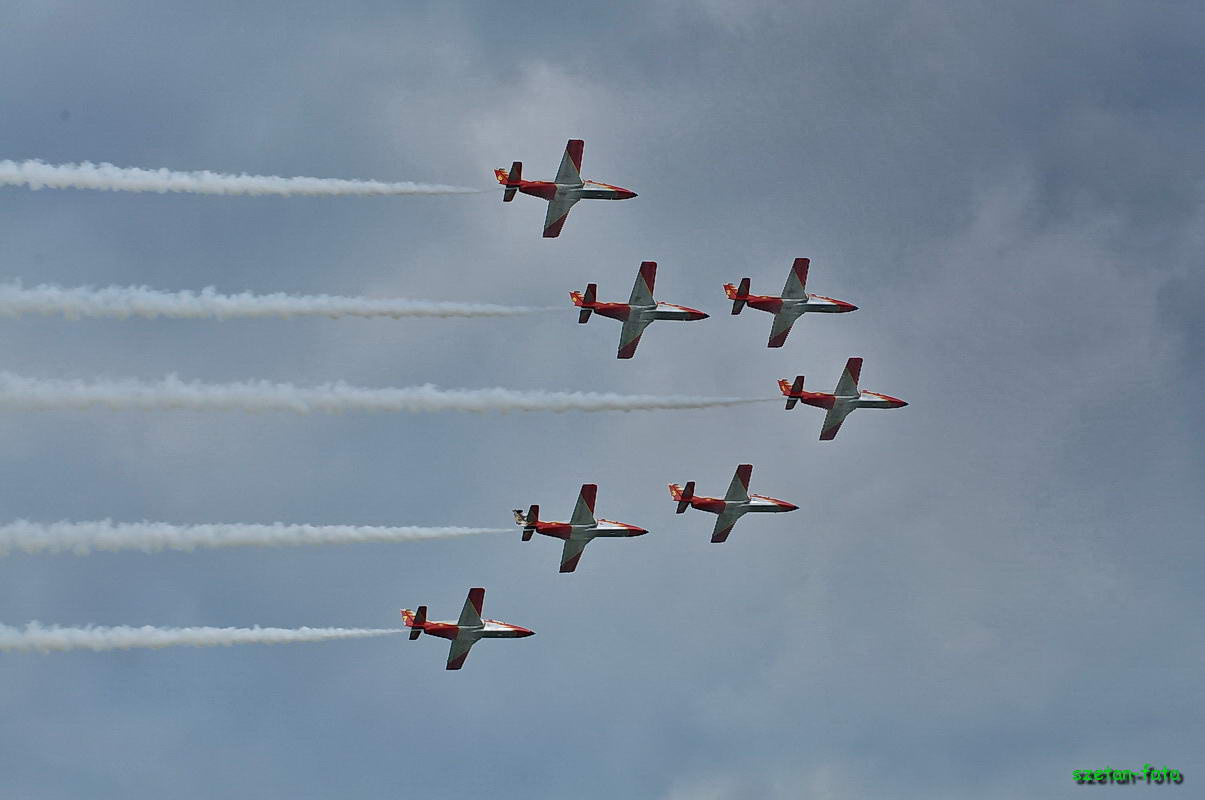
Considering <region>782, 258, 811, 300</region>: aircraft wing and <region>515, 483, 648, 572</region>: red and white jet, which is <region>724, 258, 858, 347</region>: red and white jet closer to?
<region>782, 258, 811, 300</region>: aircraft wing

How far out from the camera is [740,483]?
111 metres

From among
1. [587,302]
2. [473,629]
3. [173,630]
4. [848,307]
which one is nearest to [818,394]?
[848,307]

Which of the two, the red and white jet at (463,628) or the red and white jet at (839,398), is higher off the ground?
the red and white jet at (839,398)

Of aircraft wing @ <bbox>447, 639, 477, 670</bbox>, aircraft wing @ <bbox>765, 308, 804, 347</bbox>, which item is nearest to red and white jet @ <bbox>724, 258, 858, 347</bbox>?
aircraft wing @ <bbox>765, 308, 804, 347</bbox>

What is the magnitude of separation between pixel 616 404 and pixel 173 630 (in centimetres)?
2704

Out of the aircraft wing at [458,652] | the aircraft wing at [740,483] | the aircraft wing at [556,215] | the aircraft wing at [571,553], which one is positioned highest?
the aircraft wing at [556,215]

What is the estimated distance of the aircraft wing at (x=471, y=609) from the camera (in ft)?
341

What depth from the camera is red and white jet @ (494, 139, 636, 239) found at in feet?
342

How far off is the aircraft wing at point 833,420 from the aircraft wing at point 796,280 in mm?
6392

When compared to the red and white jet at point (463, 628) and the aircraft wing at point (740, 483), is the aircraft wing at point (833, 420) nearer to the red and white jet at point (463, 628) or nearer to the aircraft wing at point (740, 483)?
the aircraft wing at point (740, 483)

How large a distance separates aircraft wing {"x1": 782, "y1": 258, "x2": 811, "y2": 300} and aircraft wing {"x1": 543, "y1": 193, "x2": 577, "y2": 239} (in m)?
13.3

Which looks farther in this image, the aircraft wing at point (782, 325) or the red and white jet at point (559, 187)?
the aircraft wing at point (782, 325)

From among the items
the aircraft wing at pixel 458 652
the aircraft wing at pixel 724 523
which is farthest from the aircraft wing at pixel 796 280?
the aircraft wing at pixel 458 652

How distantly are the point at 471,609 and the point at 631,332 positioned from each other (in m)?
16.7
